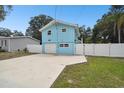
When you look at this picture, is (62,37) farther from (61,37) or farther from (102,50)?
(102,50)

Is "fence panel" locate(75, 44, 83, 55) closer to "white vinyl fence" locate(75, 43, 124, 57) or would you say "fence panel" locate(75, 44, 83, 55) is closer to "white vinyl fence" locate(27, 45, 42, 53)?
"white vinyl fence" locate(75, 43, 124, 57)

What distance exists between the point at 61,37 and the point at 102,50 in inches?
195

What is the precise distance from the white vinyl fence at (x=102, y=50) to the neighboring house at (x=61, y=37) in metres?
1.12

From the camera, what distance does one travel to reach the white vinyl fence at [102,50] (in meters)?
20.9

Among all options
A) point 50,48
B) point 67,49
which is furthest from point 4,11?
point 67,49

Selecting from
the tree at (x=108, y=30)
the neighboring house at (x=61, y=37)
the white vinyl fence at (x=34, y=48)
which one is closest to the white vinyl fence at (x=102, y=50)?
the neighboring house at (x=61, y=37)

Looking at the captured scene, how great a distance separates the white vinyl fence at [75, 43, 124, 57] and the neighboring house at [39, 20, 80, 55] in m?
1.12

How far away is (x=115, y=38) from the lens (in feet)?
92.7

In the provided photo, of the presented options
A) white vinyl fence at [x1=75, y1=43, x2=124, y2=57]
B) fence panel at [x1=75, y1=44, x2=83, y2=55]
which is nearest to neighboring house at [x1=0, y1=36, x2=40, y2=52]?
fence panel at [x1=75, y1=44, x2=83, y2=55]

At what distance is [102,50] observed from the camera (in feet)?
70.6

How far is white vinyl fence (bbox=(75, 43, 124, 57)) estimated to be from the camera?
20891 mm

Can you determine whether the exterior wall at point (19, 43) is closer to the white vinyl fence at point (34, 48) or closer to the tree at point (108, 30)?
the white vinyl fence at point (34, 48)

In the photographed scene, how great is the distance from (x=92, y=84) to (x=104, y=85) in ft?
1.42
